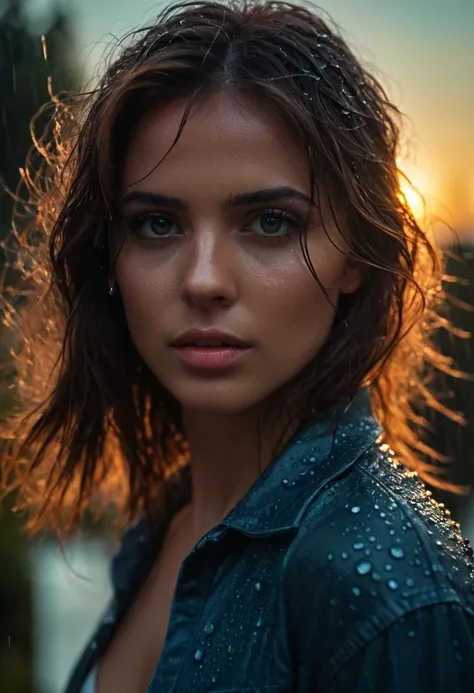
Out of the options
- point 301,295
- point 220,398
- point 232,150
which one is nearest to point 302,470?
point 220,398

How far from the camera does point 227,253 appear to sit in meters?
1.57

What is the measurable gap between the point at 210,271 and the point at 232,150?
20cm

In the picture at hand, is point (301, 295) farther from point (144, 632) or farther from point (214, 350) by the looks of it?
point (144, 632)

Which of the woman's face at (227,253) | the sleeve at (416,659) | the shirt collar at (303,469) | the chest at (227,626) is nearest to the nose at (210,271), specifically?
the woman's face at (227,253)

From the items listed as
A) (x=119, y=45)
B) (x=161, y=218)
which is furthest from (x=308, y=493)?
(x=119, y=45)

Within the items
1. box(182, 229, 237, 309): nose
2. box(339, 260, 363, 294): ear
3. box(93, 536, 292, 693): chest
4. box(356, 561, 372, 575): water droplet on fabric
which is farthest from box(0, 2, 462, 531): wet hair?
box(356, 561, 372, 575): water droplet on fabric

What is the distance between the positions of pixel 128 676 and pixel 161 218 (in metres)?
0.87

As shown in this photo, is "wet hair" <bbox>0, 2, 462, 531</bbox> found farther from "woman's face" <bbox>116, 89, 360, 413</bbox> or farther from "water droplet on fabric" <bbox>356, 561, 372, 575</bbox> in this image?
"water droplet on fabric" <bbox>356, 561, 372, 575</bbox>

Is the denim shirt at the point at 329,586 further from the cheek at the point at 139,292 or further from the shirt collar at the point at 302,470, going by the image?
the cheek at the point at 139,292

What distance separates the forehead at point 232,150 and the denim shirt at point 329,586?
0.43 m

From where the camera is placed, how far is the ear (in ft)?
5.54

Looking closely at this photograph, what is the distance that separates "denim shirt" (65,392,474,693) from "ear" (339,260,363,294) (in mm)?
207

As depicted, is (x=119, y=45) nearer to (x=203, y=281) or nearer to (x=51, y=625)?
(x=203, y=281)

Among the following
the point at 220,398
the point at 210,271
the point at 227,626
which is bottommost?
the point at 227,626
